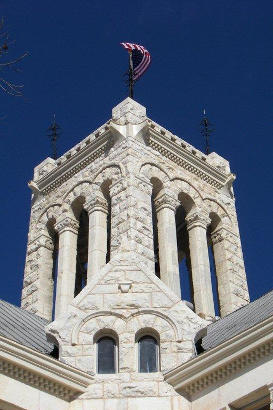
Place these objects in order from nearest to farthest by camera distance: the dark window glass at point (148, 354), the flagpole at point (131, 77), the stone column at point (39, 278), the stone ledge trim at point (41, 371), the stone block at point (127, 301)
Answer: the stone ledge trim at point (41, 371) → the dark window glass at point (148, 354) → the stone block at point (127, 301) → the stone column at point (39, 278) → the flagpole at point (131, 77)

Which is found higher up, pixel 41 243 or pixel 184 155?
pixel 184 155

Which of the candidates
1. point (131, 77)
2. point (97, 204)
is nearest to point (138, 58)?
point (131, 77)

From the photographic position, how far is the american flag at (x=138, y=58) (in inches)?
1550

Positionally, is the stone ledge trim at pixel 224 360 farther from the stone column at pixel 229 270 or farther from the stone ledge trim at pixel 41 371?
the stone column at pixel 229 270

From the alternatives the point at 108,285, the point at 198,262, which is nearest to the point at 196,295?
the point at 198,262

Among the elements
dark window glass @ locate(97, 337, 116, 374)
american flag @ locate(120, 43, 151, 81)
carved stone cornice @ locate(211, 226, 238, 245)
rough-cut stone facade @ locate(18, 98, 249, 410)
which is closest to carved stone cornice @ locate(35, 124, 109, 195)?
rough-cut stone facade @ locate(18, 98, 249, 410)

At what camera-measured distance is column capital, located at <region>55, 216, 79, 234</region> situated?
35.2 m

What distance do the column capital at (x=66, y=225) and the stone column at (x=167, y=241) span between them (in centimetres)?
344

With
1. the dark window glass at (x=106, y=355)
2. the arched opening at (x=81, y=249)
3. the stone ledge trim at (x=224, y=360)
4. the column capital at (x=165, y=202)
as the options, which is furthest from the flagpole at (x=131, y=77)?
the stone ledge trim at (x=224, y=360)

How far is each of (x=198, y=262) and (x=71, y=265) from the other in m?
4.82

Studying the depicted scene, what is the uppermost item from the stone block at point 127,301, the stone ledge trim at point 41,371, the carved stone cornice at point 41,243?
the carved stone cornice at point 41,243

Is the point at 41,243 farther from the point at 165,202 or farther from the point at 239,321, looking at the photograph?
the point at 239,321

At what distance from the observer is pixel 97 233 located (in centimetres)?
3319

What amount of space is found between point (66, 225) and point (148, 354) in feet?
56.9
